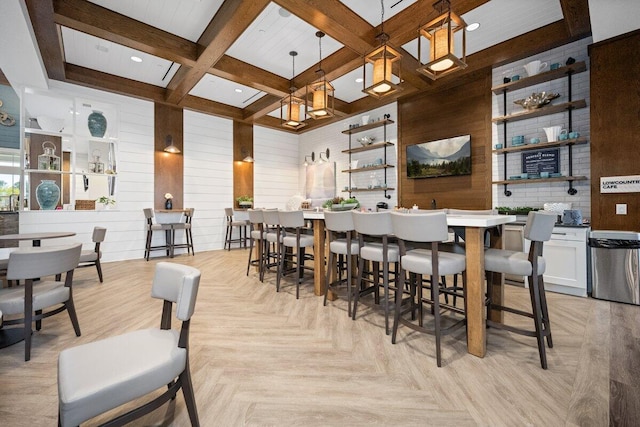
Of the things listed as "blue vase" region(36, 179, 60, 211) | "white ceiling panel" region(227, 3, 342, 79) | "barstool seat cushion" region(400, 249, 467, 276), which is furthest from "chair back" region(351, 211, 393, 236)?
"blue vase" region(36, 179, 60, 211)

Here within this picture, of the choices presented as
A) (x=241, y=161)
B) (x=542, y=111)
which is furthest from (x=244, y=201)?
(x=542, y=111)

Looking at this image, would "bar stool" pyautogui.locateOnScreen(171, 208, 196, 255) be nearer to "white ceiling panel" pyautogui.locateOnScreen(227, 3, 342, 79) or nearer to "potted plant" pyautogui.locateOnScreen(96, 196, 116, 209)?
"potted plant" pyautogui.locateOnScreen(96, 196, 116, 209)

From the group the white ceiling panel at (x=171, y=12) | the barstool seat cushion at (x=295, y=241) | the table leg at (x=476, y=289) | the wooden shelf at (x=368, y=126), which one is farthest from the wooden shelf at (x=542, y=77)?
the white ceiling panel at (x=171, y=12)

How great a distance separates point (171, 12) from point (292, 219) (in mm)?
3143

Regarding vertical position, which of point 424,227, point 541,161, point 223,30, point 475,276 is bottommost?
point 475,276

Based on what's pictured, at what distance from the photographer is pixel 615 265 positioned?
3102 millimetres

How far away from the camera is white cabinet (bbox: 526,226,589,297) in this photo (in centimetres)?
330

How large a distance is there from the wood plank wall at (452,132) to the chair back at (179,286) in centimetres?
481

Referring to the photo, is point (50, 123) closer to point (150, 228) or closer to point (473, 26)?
point (150, 228)

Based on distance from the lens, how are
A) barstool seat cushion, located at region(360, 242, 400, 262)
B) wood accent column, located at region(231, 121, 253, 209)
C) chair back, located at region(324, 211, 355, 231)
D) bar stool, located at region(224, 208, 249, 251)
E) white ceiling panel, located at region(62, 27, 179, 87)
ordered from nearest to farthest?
barstool seat cushion, located at region(360, 242, 400, 262)
chair back, located at region(324, 211, 355, 231)
white ceiling panel, located at region(62, 27, 179, 87)
bar stool, located at region(224, 208, 249, 251)
wood accent column, located at region(231, 121, 253, 209)

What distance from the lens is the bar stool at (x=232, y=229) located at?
696 centimetres

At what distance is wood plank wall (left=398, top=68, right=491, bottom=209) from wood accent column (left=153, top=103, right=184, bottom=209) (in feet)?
16.2

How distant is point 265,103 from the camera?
6500 mm

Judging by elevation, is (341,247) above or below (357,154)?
below
